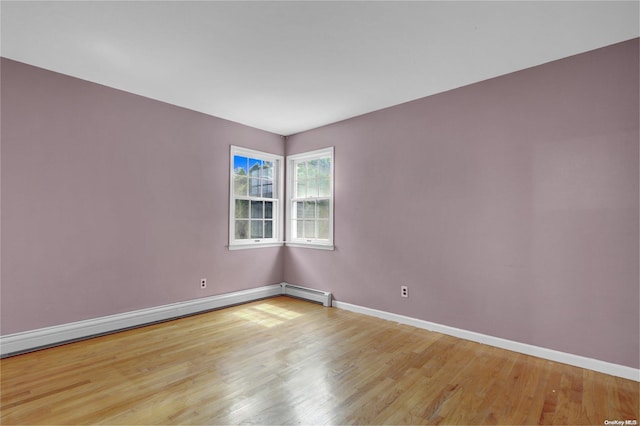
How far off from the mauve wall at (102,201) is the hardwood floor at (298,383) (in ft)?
1.74

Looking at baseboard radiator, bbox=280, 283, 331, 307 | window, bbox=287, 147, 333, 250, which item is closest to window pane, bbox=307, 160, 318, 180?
window, bbox=287, 147, 333, 250

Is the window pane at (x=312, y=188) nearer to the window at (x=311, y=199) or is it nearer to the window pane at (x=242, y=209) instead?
the window at (x=311, y=199)

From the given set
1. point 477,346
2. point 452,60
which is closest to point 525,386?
point 477,346

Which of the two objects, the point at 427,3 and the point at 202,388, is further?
the point at 202,388

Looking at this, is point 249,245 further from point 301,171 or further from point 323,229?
point 301,171

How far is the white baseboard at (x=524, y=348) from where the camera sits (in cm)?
242

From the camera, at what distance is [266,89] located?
3.40m

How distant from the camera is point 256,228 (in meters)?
4.88

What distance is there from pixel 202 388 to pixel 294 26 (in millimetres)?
2723

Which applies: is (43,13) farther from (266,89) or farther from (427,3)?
(427,3)

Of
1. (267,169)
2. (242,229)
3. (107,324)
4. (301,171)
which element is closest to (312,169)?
(301,171)

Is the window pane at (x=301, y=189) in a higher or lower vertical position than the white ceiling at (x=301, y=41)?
lower

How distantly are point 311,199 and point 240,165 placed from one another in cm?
118

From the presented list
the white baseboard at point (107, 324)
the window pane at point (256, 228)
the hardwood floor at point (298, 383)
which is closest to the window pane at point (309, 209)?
the window pane at point (256, 228)
